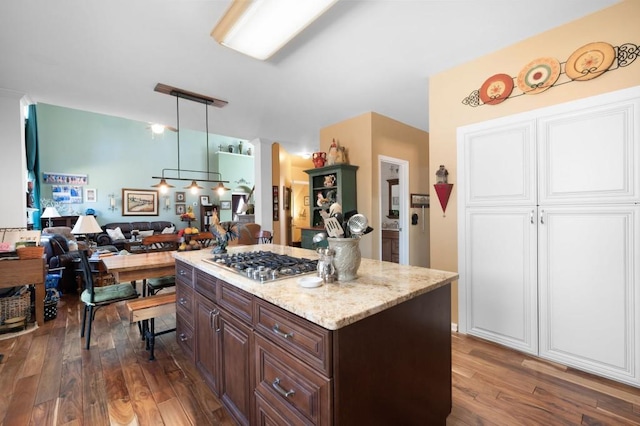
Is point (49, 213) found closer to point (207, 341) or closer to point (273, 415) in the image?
point (207, 341)

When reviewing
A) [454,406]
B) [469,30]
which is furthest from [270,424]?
[469,30]

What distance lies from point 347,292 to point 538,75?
2.40 m

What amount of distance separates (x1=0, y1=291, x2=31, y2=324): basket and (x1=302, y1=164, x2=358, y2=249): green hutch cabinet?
328cm

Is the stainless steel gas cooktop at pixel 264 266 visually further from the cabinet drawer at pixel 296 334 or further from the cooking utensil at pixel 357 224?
the cooking utensil at pixel 357 224

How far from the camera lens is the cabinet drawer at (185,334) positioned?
2.06 metres

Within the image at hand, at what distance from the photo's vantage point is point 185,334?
7.11 ft

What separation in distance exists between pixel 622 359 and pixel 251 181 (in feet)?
36.8

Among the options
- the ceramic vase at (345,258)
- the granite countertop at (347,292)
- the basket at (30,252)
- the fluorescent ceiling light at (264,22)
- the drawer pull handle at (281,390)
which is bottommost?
the drawer pull handle at (281,390)

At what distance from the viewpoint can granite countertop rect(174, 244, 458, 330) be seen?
99cm

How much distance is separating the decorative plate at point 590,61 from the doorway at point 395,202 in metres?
2.29

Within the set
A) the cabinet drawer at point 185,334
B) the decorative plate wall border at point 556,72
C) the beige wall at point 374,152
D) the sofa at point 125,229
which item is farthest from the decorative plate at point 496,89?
the sofa at point 125,229

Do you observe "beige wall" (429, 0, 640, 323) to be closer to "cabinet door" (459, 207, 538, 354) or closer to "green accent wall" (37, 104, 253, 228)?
"cabinet door" (459, 207, 538, 354)

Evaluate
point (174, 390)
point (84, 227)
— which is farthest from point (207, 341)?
point (84, 227)

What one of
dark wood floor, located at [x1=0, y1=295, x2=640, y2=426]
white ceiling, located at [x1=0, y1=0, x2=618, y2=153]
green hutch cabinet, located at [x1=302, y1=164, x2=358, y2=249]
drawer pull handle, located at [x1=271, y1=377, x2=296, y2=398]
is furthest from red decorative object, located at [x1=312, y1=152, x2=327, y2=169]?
drawer pull handle, located at [x1=271, y1=377, x2=296, y2=398]
